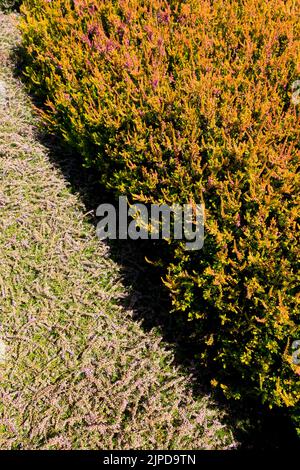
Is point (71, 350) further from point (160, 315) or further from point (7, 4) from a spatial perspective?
point (7, 4)

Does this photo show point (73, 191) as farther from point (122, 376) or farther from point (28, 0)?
point (28, 0)

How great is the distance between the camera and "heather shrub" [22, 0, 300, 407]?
340 centimetres

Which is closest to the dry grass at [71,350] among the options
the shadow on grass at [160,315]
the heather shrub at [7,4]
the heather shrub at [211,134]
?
the shadow on grass at [160,315]

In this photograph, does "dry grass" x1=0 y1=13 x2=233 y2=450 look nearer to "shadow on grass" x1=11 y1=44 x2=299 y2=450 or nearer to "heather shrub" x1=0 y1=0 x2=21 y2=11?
"shadow on grass" x1=11 y1=44 x2=299 y2=450

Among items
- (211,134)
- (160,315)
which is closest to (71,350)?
(160,315)

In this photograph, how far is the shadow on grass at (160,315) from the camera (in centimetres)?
367

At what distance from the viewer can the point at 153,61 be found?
4738mm

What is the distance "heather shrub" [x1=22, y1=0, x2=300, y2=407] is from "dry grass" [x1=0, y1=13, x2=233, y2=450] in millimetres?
534

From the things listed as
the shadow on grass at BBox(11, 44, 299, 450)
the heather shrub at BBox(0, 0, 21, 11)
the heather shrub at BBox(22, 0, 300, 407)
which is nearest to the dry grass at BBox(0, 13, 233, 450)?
the shadow on grass at BBox(11, 44, 299, 450)

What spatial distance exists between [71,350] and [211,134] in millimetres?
2479

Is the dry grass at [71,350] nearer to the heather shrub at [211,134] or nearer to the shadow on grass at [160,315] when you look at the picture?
the shadow on grass at [160,315]

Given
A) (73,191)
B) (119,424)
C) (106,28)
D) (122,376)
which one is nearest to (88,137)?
(73,191)

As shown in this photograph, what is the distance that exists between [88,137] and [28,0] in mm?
3103
